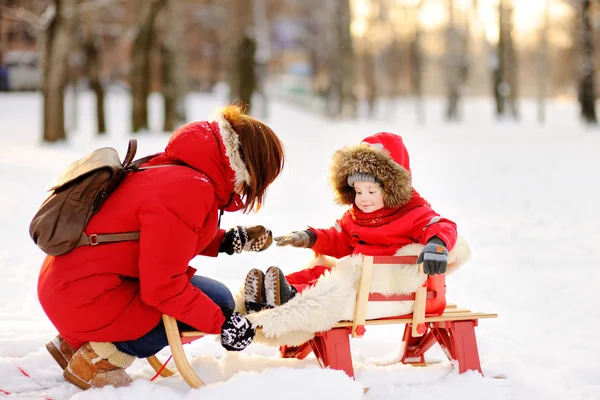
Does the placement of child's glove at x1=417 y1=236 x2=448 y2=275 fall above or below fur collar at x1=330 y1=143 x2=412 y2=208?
below

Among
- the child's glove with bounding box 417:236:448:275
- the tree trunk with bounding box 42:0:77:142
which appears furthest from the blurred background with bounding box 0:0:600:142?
the child's glove with bounding box 417:236:448:275

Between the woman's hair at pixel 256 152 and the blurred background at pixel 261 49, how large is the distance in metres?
0.31

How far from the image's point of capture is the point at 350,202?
13.4 feet

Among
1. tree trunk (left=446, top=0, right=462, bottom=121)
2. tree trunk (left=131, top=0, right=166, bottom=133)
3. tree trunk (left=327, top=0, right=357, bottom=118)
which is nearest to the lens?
tree trunk (left=131, top=0, right=166, bottom=133)

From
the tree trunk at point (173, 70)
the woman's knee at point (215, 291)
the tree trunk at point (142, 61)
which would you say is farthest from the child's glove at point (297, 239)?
the tree trunk at point (142, 61)

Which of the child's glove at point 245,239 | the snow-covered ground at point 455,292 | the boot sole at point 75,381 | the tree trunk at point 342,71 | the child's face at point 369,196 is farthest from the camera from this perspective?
the tree trunk at point 342,71

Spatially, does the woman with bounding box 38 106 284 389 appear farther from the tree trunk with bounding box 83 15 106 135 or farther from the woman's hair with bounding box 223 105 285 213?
the tree trunk with bounding box 83 15 106 135

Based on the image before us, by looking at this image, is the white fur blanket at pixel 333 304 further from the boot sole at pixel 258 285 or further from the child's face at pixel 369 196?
the child's face at pixel 369 196

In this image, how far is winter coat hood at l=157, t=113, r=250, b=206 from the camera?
10.8ft

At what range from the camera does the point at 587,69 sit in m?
20.7

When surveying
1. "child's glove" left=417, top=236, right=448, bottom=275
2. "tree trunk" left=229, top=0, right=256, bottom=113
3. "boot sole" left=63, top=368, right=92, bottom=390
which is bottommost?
"boot sole" left=63, top=368, right=92, bottom=390

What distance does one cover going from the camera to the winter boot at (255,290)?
11.7 ft

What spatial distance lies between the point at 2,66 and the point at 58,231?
152 ft

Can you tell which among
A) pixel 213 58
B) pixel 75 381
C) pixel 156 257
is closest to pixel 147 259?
pixel 156 257
